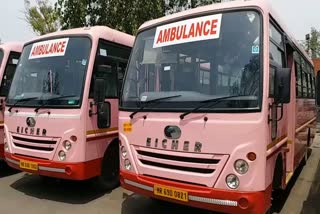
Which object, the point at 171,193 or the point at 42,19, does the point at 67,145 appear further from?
the point at 42,19

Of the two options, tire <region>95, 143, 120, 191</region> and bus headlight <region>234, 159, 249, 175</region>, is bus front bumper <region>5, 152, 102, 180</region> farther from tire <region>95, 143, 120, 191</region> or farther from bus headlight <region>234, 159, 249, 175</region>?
bus headlight <region>234, 159, 249, 175</region>

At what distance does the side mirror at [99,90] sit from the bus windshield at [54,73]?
25 centimetres

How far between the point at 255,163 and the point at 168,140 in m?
1.07

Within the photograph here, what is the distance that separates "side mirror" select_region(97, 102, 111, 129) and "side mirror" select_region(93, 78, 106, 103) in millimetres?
142

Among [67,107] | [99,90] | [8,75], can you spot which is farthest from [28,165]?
[8,75]

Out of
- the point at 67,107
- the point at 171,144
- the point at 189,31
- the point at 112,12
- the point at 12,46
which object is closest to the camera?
the point at 171,144

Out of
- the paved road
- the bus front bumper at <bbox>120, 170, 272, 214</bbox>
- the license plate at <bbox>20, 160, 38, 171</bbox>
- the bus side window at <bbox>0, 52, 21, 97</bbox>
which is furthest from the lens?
the bus side window at <bbox>0, 52, 21, 97</bbox>

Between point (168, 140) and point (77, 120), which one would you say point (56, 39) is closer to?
point (77, 120)

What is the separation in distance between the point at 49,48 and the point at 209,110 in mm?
3571

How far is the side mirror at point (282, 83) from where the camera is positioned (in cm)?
479

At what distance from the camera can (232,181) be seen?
180 inches

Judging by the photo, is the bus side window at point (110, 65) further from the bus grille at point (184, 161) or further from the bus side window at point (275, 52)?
the bus side window at point (275, 52)

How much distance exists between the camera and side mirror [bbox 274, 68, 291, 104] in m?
4.79

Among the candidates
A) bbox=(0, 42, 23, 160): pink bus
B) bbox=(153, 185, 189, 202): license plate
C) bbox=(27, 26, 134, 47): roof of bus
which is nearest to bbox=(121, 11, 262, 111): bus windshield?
bbox=(153, 185, 189, 202): license plate
